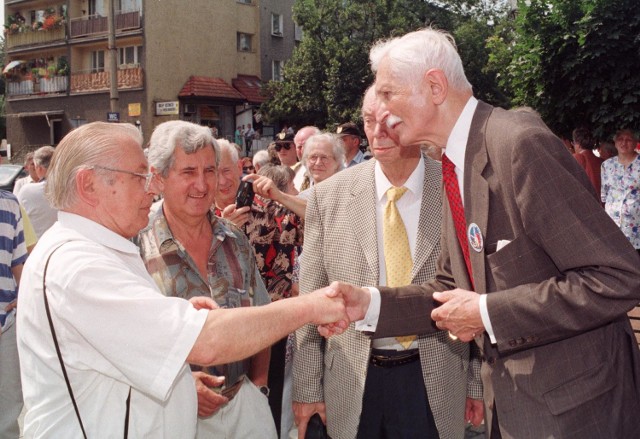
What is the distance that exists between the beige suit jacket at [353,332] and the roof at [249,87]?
29392mm

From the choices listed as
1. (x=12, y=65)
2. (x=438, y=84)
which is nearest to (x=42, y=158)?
(x=438, y=84)

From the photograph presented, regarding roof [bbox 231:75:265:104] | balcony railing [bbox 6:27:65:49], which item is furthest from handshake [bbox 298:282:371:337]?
balcony railing [bbox 6:27:65:49]

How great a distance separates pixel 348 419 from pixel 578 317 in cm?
130

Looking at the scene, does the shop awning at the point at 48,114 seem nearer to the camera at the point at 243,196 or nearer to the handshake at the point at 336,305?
the camera at the point at 243,196

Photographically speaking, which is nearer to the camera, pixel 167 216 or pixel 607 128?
pixel 167 216

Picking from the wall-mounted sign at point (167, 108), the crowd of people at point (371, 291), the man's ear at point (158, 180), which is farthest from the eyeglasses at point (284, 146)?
the wall-mounted sign at point (167, 108)

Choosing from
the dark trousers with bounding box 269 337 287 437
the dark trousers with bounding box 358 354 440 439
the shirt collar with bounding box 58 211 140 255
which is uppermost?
the shirt collar with bounding box 58 211 140 255

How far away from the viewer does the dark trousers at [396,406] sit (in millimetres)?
2908

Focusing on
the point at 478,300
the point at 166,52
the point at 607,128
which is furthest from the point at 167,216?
the point at 166,52

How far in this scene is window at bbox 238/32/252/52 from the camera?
33.6 m

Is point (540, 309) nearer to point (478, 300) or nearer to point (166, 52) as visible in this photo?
point (478, 300)

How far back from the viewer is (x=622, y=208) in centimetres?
834

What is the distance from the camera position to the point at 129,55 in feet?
102

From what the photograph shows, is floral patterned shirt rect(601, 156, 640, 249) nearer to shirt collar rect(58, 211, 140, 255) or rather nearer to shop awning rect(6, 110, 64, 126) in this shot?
shirt collar rect(58, 211, 140, 255)
